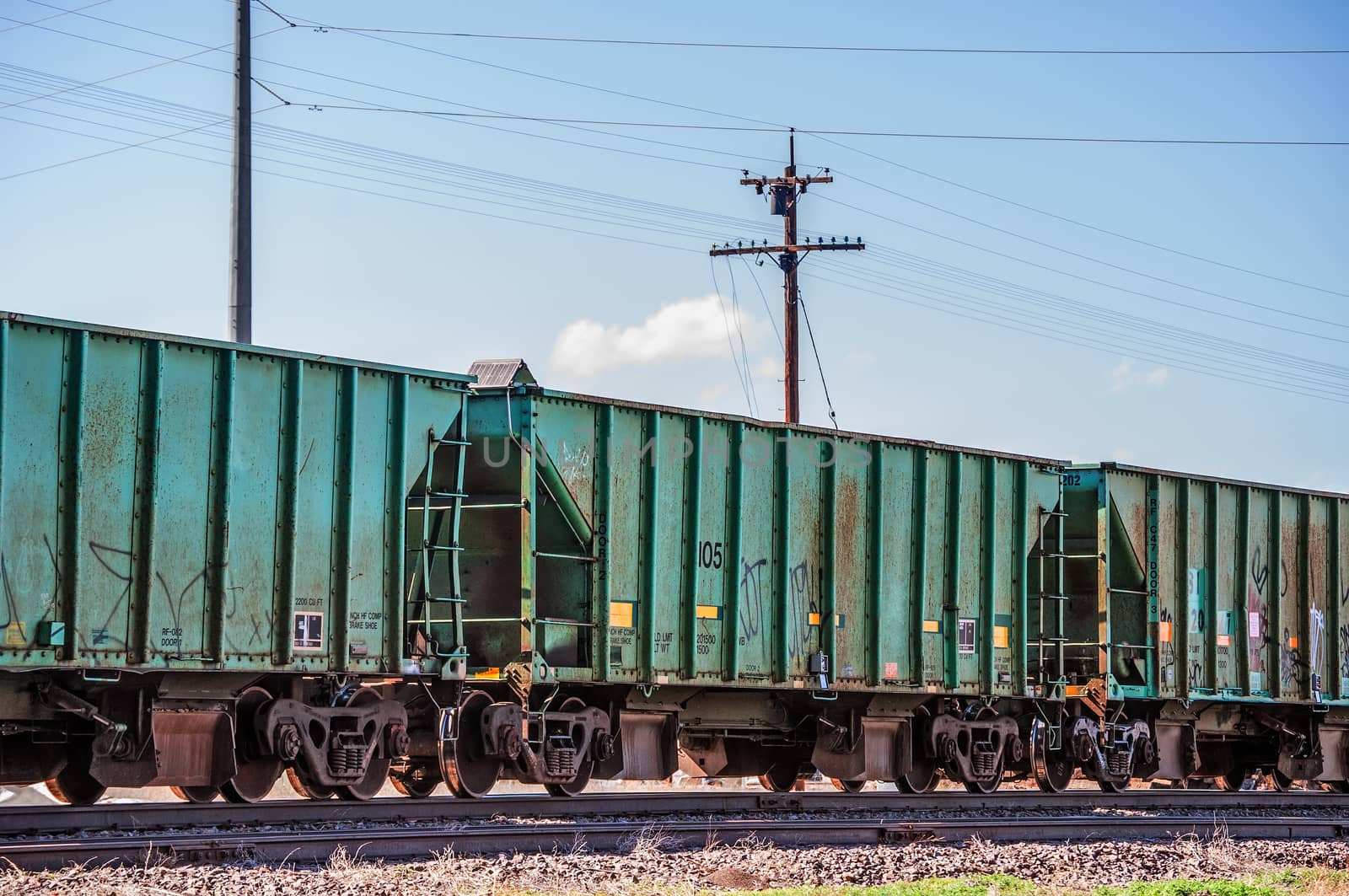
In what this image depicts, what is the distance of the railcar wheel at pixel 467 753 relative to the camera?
1440 cm

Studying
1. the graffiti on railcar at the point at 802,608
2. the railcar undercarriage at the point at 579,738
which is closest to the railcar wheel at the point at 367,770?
the railcar undercarriage at the point at 579,738

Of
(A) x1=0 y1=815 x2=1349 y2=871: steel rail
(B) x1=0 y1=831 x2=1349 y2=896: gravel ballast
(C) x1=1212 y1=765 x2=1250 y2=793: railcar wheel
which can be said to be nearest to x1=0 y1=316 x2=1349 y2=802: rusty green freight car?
(C) x1=1212 y1=765 x2=1250 y2=793: railcar wheel

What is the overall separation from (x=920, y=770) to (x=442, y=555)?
23.6ft

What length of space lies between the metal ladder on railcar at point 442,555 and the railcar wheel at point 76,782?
2852 mm

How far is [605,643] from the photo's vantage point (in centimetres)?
1527

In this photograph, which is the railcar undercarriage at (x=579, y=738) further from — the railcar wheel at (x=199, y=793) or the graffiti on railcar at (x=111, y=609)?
the graffiti on railcar at (x=111, y=609)

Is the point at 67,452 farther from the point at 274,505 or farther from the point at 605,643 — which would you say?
the point at 605,643

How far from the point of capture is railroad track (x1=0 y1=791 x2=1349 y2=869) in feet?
36.7

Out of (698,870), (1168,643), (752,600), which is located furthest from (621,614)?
(1168,643)

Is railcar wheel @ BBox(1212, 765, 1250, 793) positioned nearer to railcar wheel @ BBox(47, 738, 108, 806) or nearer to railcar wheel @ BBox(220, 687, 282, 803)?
railcar wheel @ BBox(220, 687, 282, 803)

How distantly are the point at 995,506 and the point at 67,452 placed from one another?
439 inches

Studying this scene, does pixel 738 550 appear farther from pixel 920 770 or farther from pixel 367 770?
pixel 367 770

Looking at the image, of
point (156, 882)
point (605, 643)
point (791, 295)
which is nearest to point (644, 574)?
point (605, 643)

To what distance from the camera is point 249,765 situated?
13.6m
